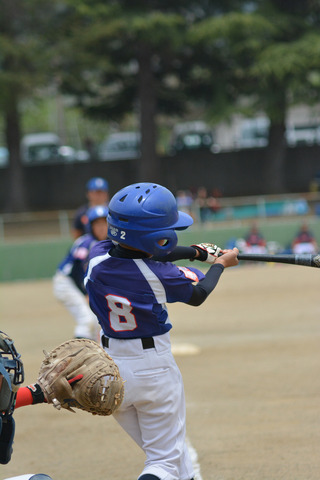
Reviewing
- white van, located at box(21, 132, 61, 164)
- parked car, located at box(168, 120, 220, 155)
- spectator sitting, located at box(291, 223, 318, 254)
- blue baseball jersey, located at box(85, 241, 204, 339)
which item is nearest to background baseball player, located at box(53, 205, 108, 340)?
blue baseball jersey, located at box(85, 241, 204, 339)

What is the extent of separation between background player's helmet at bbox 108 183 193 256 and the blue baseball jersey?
12cm

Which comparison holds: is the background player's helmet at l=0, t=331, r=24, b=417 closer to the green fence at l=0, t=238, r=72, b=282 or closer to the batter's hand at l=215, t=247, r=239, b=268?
the batter's hand at l=215, t=247, r=239, b=268

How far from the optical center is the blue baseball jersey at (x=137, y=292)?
4.06 m

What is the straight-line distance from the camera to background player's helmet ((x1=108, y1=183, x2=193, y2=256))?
13.1 feet

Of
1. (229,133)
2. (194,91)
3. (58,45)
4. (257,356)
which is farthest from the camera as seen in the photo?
(229,133)

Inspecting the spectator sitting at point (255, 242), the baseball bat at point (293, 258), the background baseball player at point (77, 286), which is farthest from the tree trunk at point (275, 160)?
the baseball bat at point (293, 258)

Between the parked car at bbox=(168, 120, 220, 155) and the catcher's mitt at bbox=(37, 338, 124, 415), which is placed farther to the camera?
the parked car at bbox=(168, 120, 220, 155)

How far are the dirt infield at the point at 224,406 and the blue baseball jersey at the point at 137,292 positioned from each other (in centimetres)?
163

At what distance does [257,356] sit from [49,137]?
86.8 feet

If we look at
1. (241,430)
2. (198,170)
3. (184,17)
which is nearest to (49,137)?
(198,170)

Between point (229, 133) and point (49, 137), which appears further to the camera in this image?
point (229, 133)

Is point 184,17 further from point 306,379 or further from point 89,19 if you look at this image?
point 306,379

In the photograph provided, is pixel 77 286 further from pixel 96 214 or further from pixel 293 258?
pixel 293 258

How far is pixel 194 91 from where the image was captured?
1058 inches
